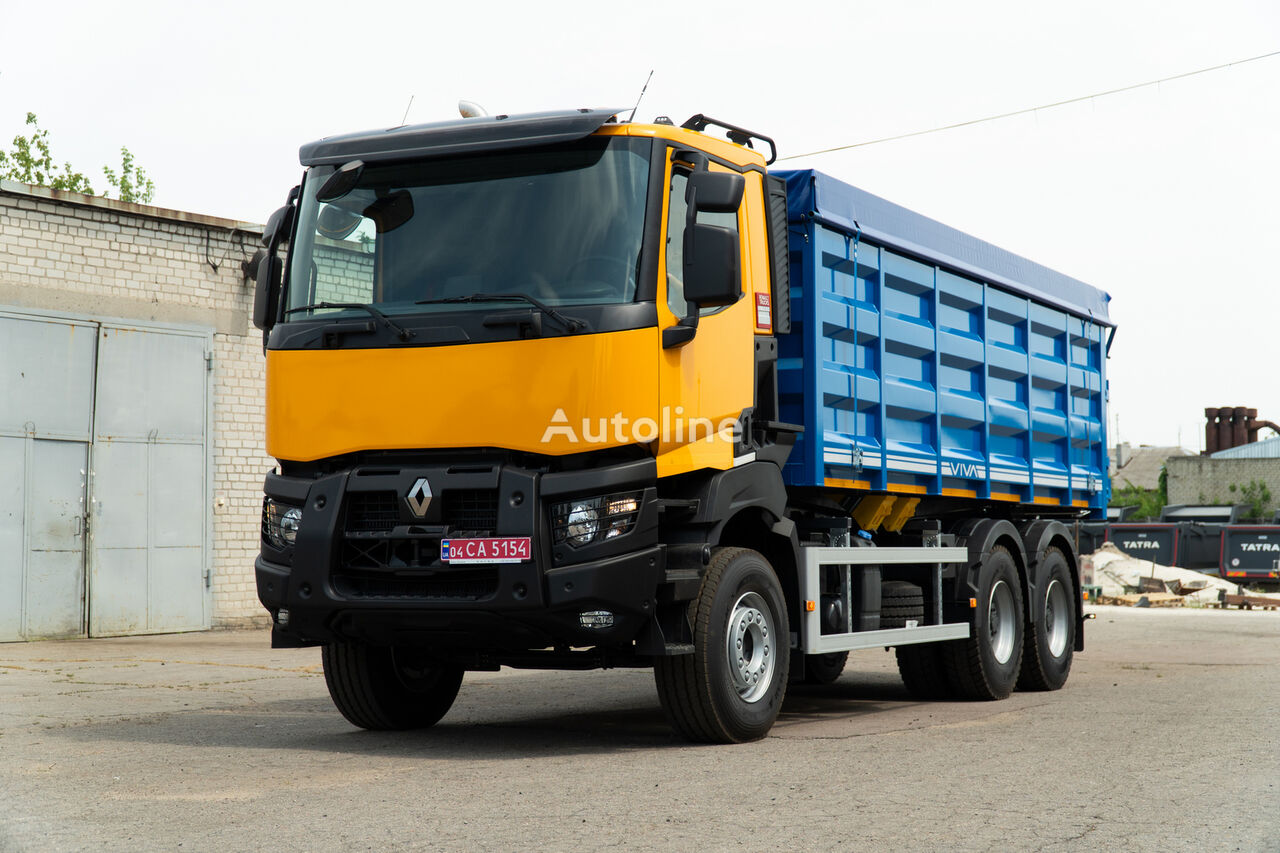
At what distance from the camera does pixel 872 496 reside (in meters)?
9.92

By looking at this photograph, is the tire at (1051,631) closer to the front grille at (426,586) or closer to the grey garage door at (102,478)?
the front grille at (426,586)

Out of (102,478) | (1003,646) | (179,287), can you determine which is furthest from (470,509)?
(179,287)

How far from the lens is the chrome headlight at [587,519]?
7.13m

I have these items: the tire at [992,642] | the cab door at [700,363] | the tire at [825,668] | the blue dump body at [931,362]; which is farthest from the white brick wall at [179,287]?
the cab door at [700,363]

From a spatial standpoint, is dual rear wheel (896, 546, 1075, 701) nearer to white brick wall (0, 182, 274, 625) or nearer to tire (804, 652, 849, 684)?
tire (804, 652, 849, 684)

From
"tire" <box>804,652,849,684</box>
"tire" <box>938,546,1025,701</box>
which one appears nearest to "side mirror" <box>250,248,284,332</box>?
"tire" <box>938,546,1025,701</box>

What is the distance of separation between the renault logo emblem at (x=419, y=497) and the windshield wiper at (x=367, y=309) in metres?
0.75


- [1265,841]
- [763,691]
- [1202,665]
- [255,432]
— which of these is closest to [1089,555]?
[1202,665]

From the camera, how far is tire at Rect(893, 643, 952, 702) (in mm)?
10961

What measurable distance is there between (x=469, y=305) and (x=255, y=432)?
1158cm

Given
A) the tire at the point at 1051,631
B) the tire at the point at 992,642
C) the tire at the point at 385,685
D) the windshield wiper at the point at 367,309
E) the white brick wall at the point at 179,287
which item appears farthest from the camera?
the white brick wall at the point at 179,287

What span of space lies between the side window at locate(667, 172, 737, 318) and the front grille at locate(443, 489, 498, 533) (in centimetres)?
137

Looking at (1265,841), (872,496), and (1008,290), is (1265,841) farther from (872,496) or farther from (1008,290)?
(1008,290)

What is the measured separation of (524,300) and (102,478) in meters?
10.9
